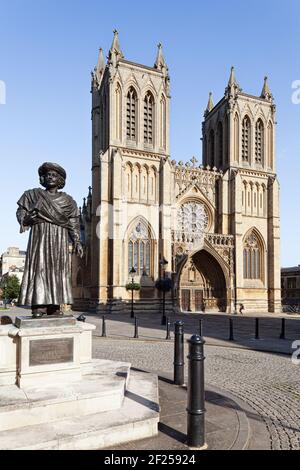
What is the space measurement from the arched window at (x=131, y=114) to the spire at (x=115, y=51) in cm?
307

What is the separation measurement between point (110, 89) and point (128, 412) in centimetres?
3374

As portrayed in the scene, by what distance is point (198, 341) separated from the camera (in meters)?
4.46

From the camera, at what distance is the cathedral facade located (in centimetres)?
3322

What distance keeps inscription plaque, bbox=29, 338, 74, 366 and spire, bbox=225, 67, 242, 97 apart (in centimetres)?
4026

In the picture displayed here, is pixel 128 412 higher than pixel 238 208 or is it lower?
lower

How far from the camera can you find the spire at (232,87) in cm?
4062

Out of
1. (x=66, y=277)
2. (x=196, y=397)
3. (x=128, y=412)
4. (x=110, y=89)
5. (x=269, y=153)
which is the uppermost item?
(x=110, y=89)

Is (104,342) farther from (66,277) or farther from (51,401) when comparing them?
(51,401)

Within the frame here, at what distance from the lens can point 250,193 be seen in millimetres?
40125

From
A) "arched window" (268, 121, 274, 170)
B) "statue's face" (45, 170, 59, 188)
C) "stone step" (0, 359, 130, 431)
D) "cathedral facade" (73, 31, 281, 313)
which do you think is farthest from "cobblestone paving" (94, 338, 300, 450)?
"arched window" (268, 121, 274, 170)

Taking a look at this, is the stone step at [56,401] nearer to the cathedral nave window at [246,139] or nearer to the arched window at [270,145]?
the cathedral nave window at [246,139]

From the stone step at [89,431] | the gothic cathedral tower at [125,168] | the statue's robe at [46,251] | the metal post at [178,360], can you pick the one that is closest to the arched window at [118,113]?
the gothic cathedral tower at [125,168]
